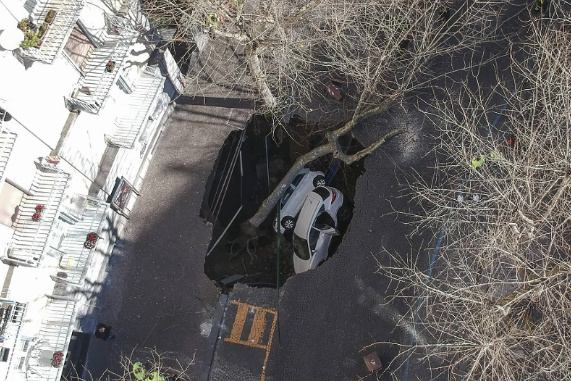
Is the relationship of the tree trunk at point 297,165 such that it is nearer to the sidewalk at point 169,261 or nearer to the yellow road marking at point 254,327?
the sidewalk at point 169,261

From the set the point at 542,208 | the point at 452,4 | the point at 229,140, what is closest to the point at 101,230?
the point at 229,140

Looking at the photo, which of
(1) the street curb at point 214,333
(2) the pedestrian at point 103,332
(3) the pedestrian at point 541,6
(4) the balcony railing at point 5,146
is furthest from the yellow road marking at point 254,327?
(3) the pedestrian at point 541,6

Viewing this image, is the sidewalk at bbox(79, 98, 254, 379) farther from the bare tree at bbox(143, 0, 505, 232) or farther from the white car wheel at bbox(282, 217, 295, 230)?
the white car wheel at bbox(282, 217, 295, 230)

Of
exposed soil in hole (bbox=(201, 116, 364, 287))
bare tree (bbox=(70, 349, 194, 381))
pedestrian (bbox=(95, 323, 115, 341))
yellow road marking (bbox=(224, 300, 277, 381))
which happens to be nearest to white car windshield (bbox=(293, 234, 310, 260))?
exposed soil in hole (bbox=(201, 116, 364, 287))

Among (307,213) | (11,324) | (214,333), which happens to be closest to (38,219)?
(11,324)

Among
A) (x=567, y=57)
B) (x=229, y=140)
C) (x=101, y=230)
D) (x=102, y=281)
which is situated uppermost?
(x=567, y=57)

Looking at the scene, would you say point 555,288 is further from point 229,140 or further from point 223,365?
point 229,140
